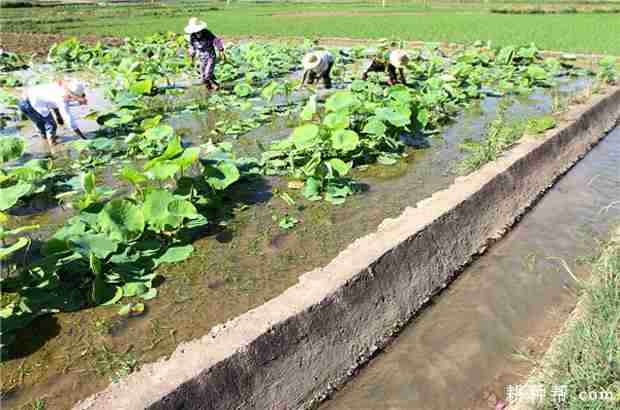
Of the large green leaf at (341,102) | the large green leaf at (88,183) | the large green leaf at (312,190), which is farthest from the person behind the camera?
the large green leaf at (341,102)

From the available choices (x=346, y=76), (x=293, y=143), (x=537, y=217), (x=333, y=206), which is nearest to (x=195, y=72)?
(x=346, y=76)

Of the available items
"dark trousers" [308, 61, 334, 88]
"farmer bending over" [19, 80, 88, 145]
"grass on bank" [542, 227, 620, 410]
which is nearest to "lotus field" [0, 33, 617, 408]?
"dark trousers" [308, 61, 334, 88]

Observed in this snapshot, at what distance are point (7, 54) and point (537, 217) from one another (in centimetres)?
1573

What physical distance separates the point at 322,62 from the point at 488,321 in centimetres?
675

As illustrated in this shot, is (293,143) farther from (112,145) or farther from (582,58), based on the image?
(582,58)

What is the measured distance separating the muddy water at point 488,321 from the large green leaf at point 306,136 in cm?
217

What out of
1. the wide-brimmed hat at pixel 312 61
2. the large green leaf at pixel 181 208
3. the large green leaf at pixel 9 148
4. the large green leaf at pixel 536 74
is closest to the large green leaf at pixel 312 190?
the large green leaf at pixel 181 208

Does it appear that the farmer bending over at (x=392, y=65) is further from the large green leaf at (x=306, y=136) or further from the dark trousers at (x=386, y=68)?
the large green leaf at (x=306, y=136)

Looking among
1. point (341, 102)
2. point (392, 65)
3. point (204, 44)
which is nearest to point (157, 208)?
point (341, 102)

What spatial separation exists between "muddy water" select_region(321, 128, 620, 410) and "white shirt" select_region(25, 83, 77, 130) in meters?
4.95

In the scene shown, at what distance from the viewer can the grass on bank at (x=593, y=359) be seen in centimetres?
227

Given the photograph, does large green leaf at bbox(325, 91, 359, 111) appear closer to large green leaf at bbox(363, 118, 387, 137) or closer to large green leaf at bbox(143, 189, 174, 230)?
large green leaf at bbox(363, 118, 387, 137)

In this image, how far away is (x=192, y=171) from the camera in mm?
5406

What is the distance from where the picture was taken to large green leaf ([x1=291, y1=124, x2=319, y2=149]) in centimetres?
518
